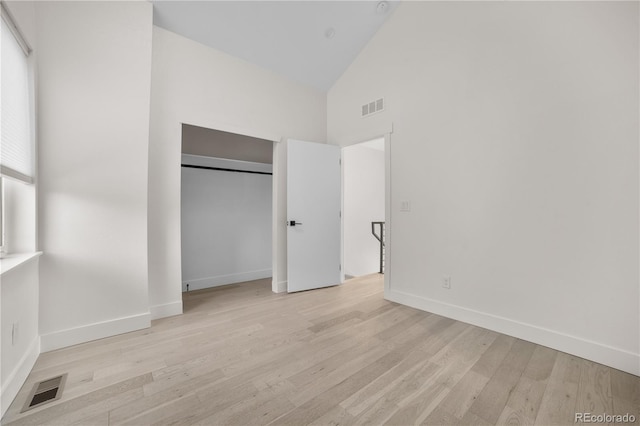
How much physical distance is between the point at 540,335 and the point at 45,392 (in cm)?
334

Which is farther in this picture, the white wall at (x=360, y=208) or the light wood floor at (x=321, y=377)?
the white wall at (x=360, y=208)

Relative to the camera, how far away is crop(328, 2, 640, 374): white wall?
6.09 feet

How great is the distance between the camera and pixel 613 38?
73.3 inches

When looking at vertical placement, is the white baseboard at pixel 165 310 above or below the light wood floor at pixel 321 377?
above

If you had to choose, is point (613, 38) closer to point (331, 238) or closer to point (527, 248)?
point (527, 248)

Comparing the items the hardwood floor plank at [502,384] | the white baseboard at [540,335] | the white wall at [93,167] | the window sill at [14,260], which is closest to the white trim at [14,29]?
the white wall at [93,167]

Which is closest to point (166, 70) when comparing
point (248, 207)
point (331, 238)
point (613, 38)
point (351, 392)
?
point (248, 207)

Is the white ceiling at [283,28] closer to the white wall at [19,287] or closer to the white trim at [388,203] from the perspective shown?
the white wall at [19,287]

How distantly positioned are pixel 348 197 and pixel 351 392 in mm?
4295

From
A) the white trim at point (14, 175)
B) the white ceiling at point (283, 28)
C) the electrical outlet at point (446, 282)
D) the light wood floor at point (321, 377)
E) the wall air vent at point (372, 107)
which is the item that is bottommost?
the light wood floor at point (321, 377)

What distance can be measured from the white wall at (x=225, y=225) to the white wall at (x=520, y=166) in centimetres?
237

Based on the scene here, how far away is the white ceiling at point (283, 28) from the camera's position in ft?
8.58

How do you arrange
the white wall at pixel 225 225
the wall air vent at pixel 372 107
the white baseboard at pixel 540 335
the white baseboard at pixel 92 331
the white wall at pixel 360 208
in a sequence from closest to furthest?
the white baseboard at pixel 540 335 < the white baseboard at pixel 92 331 < the wall air vent at pixel 372 107 < the white wall at pixel 225 225 < the white wall at pixel 360 208

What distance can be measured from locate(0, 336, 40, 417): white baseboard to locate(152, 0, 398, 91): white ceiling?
9.41ft
